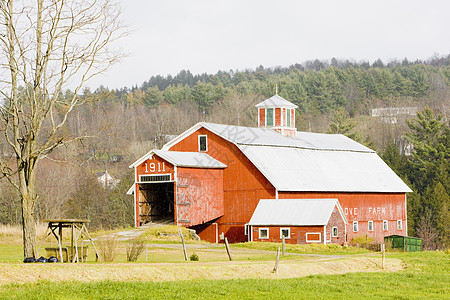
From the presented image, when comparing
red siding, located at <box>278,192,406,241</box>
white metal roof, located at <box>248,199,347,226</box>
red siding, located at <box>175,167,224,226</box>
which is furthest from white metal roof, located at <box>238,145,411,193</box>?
red siding, located at <box>175,167,224,226</box>

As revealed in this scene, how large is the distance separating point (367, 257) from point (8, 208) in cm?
5175

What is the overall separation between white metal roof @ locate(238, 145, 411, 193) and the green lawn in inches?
801

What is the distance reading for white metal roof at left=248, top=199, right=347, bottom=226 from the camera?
4469 cm

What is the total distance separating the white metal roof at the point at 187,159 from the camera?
47656 millimetres

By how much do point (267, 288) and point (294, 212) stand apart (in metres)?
23.4

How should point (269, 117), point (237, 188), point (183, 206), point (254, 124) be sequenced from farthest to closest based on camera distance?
point (254, 124) → point (269, 117) → point (237, 188) → point (183, 206)

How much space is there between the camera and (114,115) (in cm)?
12694

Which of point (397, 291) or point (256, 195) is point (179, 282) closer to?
point (397, 291)

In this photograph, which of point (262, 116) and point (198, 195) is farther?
point (262, 116)

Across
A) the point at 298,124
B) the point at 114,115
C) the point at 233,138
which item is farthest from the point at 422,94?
the point at 233,138

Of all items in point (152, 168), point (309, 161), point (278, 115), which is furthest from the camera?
point (278, 115)

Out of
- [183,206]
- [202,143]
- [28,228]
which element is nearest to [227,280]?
[28,228]

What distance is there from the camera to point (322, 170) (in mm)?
54281

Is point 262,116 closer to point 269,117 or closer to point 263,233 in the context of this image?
point 269,117
